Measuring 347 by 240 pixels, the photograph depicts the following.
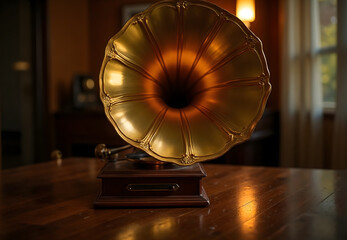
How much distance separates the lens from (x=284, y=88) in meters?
3.44

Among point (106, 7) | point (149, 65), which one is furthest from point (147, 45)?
point (106, 7)

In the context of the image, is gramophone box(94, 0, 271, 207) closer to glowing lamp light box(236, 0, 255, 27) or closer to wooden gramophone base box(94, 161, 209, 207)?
wooden gramophone base box(94, 161, 209, 207)

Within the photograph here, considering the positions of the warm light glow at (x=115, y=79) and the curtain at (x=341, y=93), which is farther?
the curtain at (x=341, y=93)

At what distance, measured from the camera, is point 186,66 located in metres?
1.17

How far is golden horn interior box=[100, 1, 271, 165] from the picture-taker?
1.04 metres

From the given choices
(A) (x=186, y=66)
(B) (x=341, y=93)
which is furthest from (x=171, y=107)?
(B) (x=341, y=93)

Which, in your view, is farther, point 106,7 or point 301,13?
point 106,7

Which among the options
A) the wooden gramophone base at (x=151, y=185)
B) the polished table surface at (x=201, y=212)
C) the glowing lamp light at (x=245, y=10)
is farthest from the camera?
the glowing lamp light at (x=245, y=10)

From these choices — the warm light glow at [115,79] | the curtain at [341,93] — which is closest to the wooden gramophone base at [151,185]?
the warm light glow at [115,79]

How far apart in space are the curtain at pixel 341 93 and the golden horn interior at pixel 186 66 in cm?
213

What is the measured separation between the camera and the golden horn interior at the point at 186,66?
3.42ft

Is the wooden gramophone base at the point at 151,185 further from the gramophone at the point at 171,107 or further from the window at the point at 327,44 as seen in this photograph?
the window at the point at 327,44

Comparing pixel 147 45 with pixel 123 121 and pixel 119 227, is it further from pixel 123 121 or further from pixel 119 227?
pixel 119 227

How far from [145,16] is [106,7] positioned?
10.8 ft
